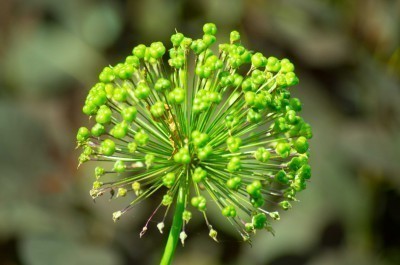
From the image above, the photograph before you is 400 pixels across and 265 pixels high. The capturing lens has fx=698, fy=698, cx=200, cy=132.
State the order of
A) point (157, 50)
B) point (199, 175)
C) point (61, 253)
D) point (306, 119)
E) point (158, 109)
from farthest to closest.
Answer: point (306, 119) < point (61, 253) < point (157, 50) < point (158, 109) < point (199, 175)

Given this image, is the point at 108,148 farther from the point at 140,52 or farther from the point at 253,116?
the point at 253,116

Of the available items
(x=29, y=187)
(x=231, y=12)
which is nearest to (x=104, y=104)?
(x=29, y=187)

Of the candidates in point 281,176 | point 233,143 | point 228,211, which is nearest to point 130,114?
point 233,143

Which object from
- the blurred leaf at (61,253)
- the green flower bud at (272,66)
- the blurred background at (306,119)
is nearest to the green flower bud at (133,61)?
the green flower bud at (272,66)

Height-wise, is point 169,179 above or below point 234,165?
below

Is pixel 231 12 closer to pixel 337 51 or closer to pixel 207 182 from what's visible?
pixel 337 51

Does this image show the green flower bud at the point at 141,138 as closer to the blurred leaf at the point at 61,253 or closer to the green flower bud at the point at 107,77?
the green flower bud at the point at 107,77

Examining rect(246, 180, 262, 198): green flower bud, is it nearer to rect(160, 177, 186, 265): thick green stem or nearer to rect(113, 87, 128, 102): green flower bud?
rect(160, 177, 186, 265): thick green stem

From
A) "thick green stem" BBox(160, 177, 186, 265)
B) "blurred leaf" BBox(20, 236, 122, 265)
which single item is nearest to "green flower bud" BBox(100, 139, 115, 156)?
"thick green stem" BBox(160, 177, 186, 265)
